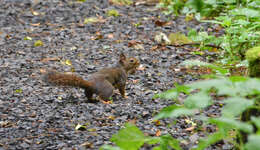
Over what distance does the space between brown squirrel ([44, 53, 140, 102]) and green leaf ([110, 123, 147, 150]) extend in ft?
7.62

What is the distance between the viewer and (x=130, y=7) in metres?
8.49

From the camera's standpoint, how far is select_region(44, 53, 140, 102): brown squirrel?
404cm

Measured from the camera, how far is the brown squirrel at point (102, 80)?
404 centimetres

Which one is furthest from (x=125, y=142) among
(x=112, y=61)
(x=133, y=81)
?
(x=112, y=61)

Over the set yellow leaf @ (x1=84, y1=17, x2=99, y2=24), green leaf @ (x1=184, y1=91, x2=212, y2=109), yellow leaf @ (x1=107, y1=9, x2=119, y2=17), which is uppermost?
green leaf @ (x1=184, y1=91, x2=212, y2=109)

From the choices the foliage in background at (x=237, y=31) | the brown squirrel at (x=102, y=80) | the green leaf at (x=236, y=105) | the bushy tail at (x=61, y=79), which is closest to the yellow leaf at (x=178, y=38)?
the foliage in background at (x=237, y=31)

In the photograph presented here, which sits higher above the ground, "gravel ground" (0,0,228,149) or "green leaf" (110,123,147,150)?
"green leaf" (110,123,147,150)

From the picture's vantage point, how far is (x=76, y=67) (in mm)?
5527

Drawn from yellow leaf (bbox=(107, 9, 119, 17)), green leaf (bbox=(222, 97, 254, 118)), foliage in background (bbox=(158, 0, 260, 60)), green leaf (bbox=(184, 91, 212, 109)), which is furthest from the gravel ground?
green leaf (bbox=(222, 97, 254, 118))

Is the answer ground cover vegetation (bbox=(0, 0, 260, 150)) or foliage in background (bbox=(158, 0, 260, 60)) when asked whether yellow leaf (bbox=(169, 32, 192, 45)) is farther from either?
foliage in background (bbox=(158, 0, 260, 60))

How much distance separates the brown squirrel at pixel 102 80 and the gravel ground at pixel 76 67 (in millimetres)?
141

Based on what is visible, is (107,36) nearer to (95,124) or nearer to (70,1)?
(70,1)

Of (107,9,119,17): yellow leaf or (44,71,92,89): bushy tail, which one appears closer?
(44,71,92,89): bushy tail

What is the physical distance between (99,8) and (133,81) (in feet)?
10.7
